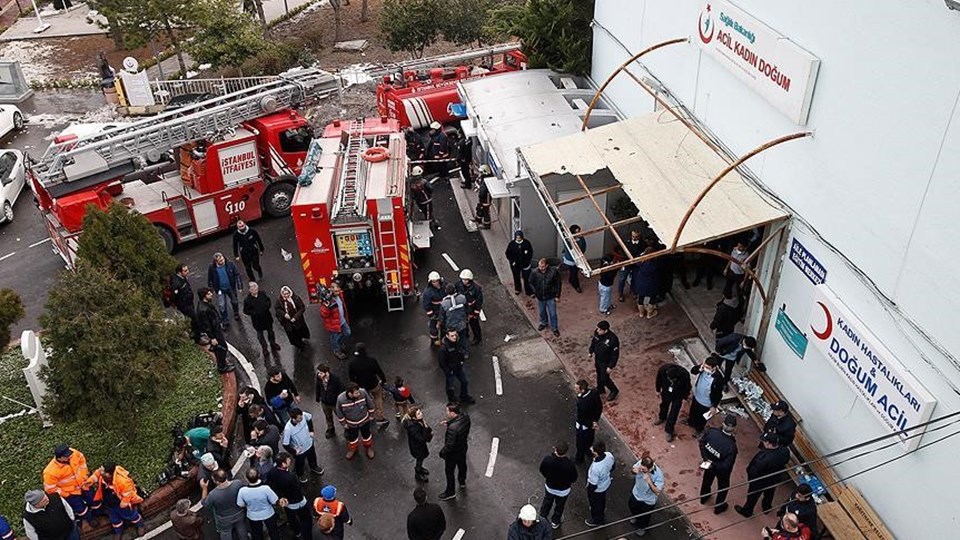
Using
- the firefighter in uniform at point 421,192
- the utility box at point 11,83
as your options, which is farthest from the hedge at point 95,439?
the utility box at point 11,83

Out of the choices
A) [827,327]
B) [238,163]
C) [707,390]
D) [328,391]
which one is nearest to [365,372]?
[328,391]

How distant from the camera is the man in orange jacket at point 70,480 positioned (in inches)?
408

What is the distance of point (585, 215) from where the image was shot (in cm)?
1583

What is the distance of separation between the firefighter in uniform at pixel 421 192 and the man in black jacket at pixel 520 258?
282cm

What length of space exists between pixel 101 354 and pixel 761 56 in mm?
10336

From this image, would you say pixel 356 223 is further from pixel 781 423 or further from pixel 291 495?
pixel 781 423

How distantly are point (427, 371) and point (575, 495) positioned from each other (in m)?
3.88

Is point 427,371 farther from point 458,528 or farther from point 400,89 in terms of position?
point 400,89

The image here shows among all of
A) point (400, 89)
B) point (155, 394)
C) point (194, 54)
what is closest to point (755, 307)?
point (155, 394)

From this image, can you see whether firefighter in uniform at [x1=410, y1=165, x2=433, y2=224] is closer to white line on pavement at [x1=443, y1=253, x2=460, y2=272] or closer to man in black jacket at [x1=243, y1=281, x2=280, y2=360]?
white line on pavement at [x1=443, y1=253, x2=460, y2=272]

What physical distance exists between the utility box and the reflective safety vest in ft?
71.0

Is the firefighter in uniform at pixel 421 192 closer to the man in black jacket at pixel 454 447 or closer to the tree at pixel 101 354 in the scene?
the tree at pixel 101 354

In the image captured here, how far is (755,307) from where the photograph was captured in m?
12.7

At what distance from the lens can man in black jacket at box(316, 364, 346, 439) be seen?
12172mm
